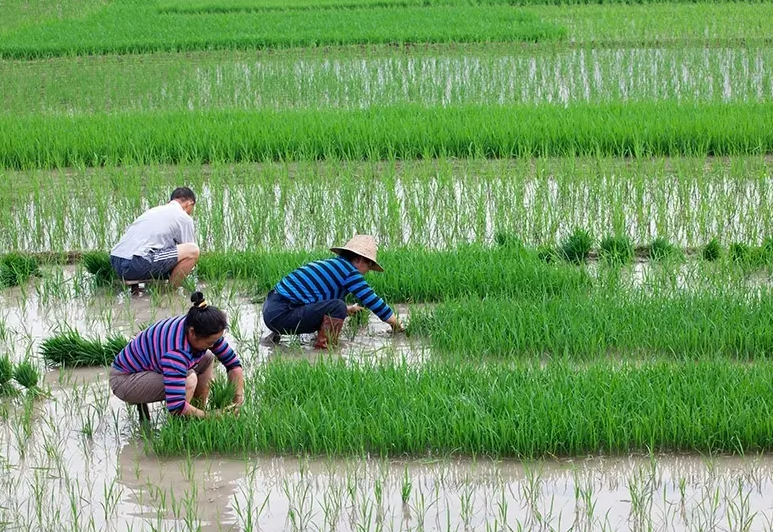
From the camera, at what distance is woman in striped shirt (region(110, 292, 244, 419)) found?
13.2ft

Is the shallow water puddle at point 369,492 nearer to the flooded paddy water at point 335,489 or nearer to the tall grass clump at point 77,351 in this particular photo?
A: the flooded paddy water at point 335,489

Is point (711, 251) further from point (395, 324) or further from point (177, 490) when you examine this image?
point (177, 490)

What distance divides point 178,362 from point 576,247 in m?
2.95

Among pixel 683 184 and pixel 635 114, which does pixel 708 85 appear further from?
pixel 683 184

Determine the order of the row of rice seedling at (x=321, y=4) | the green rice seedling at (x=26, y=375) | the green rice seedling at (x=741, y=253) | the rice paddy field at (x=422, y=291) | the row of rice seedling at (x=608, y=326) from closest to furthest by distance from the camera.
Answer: the rice paddy field at (x=422, y=291) < the green rice seedling at (x=26, y=375) < the row of rice seedling at (x=608, y=326) < the green rice seedling at (x=741, y=253) < the row of rice seedling at (x=321, y=4)

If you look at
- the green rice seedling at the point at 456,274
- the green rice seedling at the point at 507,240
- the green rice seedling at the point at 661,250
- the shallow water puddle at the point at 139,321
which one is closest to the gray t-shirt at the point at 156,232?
the shallow water puddle at the point at 139,321

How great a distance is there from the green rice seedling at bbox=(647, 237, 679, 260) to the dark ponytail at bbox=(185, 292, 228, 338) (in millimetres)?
3113

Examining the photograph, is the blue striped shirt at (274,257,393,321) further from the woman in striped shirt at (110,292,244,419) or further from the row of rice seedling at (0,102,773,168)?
the row of rice seedling at (0,102,773,168)

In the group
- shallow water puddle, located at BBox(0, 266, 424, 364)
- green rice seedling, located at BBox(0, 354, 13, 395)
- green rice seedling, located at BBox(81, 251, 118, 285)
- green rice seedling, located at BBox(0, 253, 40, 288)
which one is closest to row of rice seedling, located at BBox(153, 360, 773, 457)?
shallow water puddle, located at BBox(0, 266, 424, 364)

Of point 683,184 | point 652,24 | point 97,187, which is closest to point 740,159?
point 683,184

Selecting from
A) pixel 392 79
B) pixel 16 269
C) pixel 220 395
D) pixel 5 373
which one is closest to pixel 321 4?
pixel 392 79

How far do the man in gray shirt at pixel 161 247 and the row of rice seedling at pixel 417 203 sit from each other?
738mm

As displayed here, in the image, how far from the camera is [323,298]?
205 inches

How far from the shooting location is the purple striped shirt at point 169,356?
13.5ft
